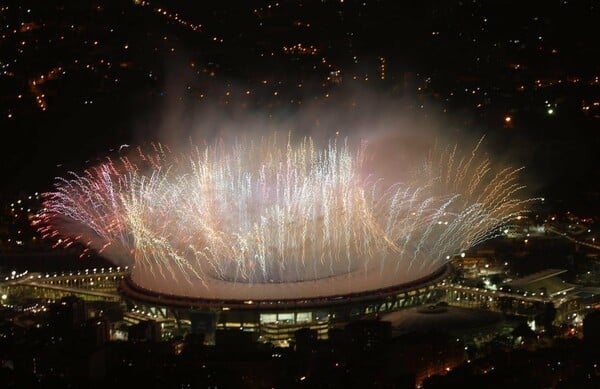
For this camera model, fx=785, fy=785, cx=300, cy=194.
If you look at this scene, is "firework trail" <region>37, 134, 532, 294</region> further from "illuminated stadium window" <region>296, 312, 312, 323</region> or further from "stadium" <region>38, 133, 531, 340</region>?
"illuminated stadium window" <region>296, 312, 312, 323</region>

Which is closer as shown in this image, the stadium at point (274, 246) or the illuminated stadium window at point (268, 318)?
the illuminated stadium window at point (268, 318)

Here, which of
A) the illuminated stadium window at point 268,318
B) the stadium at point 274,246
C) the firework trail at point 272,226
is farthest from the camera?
the firework trail at point 272,226

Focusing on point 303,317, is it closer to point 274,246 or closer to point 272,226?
point 274,246

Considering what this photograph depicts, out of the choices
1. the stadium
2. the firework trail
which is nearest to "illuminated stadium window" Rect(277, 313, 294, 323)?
the stadium

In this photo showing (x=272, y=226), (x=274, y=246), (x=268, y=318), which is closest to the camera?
(x=268, y=318)

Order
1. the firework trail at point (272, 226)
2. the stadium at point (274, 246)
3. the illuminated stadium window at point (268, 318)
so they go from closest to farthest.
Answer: the illuminated stadium window at point (268, 318)
the stadium at point (274, 246)
the firework trail at point (272, 226)

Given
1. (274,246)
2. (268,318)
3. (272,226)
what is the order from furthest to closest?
(274,246) → (272,226) → (268,318)

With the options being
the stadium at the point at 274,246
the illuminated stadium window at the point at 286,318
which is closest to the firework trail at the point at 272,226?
the stadium at the point at 274,246

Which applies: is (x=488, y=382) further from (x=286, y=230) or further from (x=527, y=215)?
(x=527, y=215)

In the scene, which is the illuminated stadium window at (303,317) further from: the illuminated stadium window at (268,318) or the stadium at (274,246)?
the illuminated stadium window at (268,318)

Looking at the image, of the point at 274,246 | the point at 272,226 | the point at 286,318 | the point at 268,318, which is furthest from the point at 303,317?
the point at 272,226

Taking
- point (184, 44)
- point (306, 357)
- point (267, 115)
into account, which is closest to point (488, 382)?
point (306, 357)
